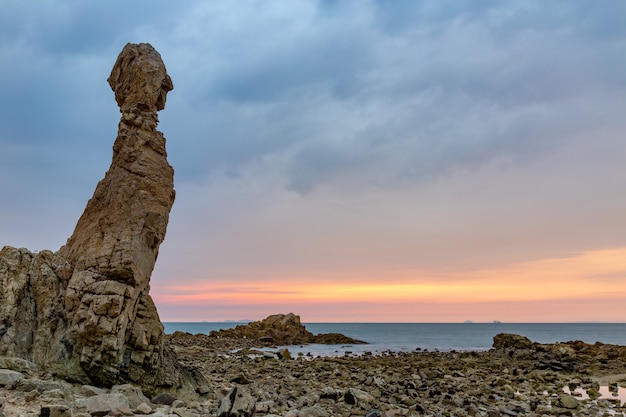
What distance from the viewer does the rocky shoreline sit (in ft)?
33.9

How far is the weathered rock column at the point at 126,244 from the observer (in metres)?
13.0

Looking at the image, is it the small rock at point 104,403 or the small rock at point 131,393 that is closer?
the small rock at point 104,403

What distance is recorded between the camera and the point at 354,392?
17344 millimetres

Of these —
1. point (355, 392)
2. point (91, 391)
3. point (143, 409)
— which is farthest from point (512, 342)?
point (143, 409)

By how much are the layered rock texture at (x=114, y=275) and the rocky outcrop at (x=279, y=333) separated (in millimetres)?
52591

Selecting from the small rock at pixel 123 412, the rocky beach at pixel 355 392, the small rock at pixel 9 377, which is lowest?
the rocky beach at pixel 355 392

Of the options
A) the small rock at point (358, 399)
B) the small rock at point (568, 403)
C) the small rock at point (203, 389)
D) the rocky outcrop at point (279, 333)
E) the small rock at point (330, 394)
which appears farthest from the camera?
the rocky outcrop at point (279, 333)

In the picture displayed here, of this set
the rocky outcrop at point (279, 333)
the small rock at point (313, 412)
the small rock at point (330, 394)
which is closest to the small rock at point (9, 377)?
the small rock at point (313, 412)

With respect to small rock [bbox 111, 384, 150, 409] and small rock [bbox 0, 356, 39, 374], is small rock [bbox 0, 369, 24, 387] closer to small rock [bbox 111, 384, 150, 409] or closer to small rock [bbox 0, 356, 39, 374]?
small rock [bbox 0, 356, 39, 374]

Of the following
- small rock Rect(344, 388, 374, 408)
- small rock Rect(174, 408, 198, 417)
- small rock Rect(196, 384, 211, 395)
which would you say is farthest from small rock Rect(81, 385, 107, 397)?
small rock Rect(344, 388, 374, 408)

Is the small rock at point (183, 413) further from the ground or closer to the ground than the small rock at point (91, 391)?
closer to the ground

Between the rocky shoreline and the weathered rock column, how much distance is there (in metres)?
1.22

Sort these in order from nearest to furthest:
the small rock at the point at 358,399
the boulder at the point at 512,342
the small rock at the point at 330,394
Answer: the small rock at the point at 358,399
the small rock at the point at 330,394
the boulder at the point at 512,342

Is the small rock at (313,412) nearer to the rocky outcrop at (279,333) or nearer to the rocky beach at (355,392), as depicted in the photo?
the rocky beach at (355,392)
